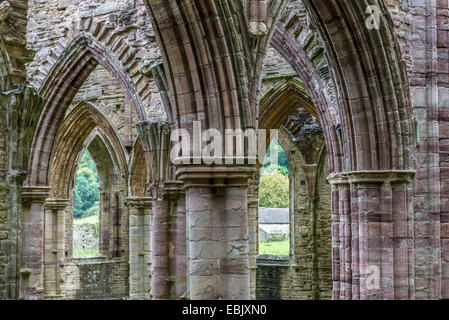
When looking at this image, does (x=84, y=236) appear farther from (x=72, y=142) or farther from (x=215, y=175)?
(x=215, y=175)

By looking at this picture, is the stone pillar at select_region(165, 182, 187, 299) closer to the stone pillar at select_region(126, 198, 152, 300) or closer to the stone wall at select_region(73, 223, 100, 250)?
the stone pillar at select_region(126, 198, 152, 300)

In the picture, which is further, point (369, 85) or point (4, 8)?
point (369, 85)

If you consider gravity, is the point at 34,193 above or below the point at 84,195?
below

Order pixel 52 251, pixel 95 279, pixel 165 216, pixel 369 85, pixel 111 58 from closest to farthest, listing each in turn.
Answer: pixel 369 85 < pixel 165 216 < pixel 111 58 < pixel 52 251 < pixel 95 279

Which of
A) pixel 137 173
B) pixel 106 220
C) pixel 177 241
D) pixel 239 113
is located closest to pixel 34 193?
pixel 177 241

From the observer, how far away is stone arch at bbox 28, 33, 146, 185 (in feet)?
37.0

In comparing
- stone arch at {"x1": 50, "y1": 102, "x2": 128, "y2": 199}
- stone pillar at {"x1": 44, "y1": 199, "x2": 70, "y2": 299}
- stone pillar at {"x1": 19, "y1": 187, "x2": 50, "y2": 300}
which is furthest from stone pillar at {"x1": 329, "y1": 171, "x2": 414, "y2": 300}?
stone pillar at {"x1": 44, "y1": 199, "x2": 70, "y2": 299}

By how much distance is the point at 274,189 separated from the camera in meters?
31.5

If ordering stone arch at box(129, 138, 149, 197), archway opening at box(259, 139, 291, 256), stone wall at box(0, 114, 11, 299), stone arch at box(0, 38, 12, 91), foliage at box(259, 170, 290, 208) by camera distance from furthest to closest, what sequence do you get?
foliage at box(259, 170, 290, 208), archway opening at box(259, 139, 291, 256), stone arch at box(129, 138, 149, 197), stone arch at box(0, 38, 12, 91), stone wall at box(0, 114, 11, 299)

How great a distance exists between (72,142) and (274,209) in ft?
45.6

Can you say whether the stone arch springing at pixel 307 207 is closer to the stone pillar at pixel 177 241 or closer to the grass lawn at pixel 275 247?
the stone pillar at pixel 177 241

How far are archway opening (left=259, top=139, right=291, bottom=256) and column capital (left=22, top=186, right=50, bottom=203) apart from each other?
31.3 ft

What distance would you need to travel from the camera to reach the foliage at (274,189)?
3102cm

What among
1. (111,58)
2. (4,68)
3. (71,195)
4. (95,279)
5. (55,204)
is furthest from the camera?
(95,279)
